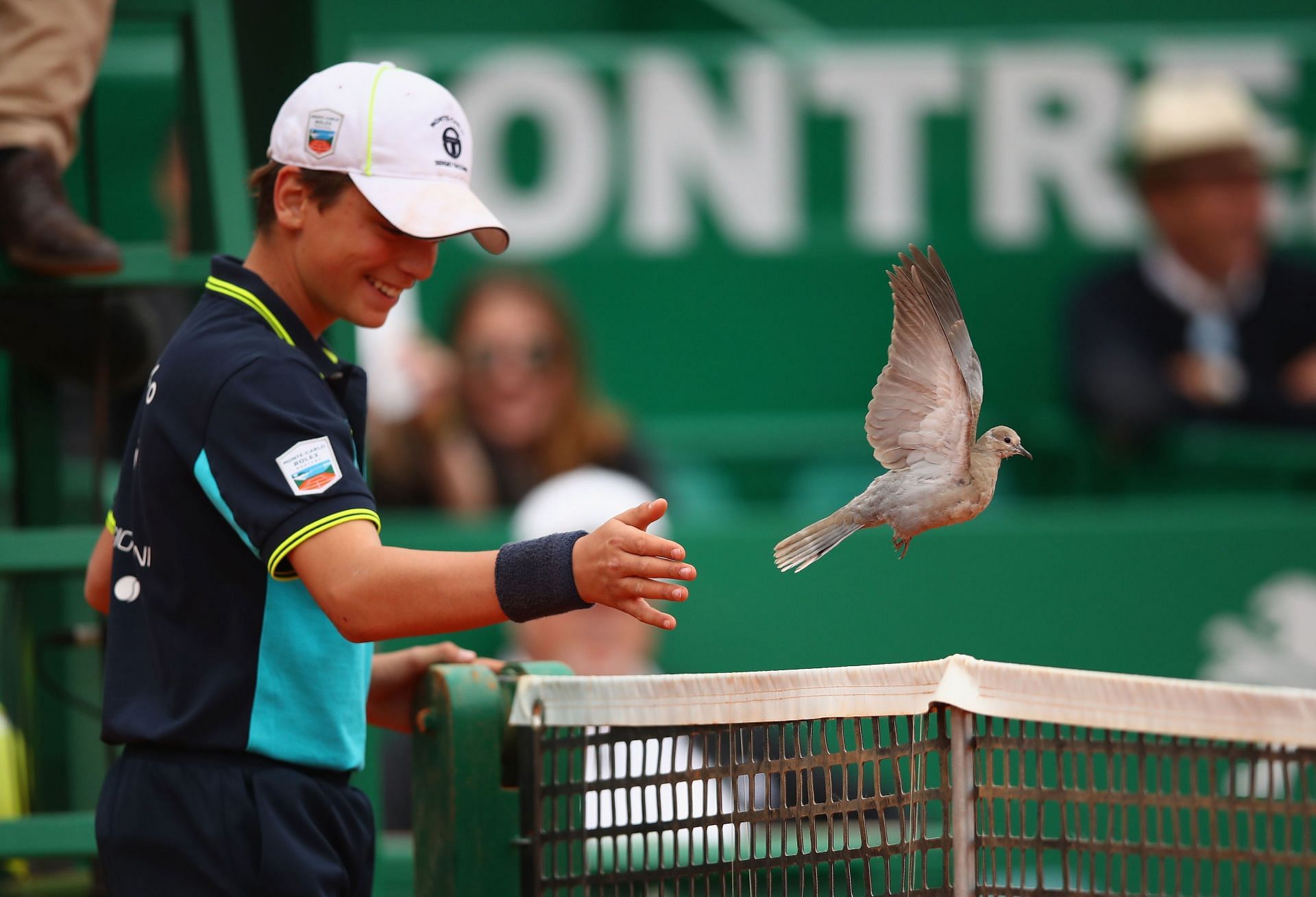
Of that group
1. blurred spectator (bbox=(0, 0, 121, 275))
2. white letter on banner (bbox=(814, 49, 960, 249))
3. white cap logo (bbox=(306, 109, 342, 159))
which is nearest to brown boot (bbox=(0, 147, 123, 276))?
blurred spectator (bbox=(0, 0, 121, 275))

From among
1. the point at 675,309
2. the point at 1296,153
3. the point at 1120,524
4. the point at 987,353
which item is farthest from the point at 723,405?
the point at 1296,153

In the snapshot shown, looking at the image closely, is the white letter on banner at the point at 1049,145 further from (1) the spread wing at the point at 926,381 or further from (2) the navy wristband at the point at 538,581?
(2) the navy wristband at the point at 538,581

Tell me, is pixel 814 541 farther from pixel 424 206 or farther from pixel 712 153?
pixel 712 153

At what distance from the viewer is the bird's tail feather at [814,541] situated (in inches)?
75.2

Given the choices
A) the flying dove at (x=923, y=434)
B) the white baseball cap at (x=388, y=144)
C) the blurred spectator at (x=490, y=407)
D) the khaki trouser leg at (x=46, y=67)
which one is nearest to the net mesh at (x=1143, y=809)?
the flying dove at (x=923, y=434)

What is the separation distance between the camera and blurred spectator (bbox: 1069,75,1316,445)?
17.9 ft

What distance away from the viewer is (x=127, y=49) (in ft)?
18.0

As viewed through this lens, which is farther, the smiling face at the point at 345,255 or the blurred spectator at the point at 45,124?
the blurred spectator at the point at 45,124

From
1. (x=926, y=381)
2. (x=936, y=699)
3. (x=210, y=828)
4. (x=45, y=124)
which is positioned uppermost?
(x=45, y=124)

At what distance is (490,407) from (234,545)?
3.07 meters

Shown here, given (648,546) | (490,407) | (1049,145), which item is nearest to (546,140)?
(490,407)

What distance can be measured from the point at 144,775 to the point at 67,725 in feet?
5.70

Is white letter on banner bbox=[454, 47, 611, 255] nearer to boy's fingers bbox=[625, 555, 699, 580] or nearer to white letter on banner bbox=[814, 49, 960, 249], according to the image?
white letter on banner bbox=[814, 49, 960, 249]

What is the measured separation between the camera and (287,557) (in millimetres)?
1889
